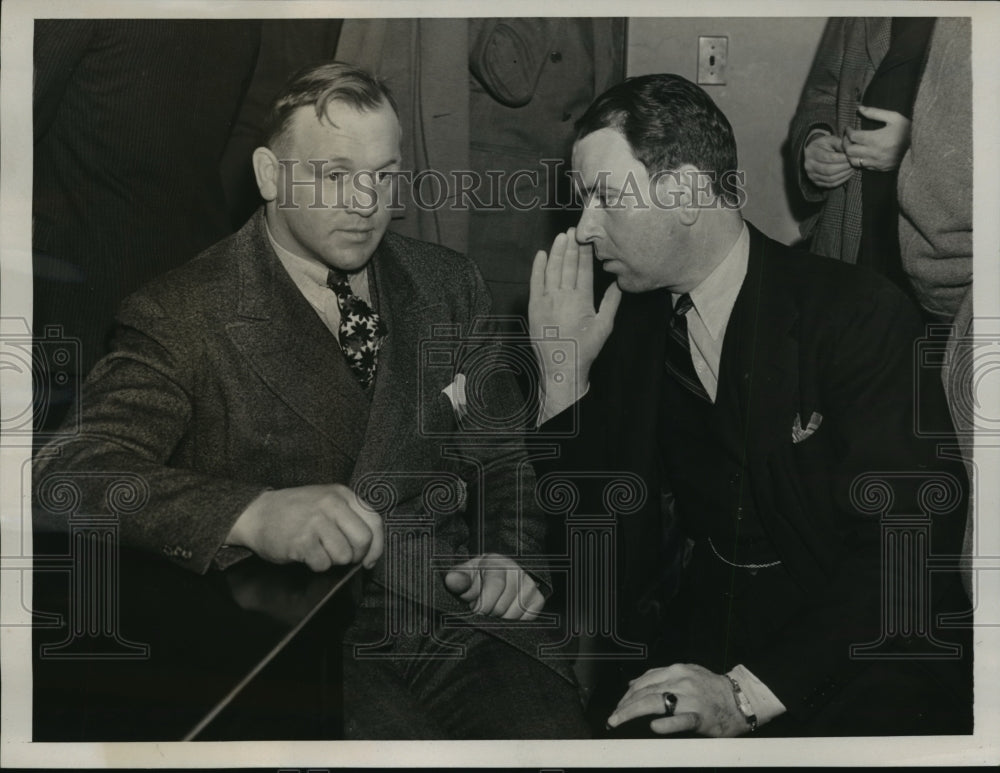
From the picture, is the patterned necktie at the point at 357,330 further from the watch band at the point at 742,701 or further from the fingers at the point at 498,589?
the watch band at the point at 742,701

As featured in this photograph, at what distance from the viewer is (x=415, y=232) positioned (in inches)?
90.6

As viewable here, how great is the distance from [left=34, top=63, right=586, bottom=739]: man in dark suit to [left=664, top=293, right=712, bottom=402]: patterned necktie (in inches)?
13.7

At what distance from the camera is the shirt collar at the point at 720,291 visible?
2303 millimetres

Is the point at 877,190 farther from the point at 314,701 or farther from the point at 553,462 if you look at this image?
the point at 314,701

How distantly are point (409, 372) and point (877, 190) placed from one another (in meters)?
1.01

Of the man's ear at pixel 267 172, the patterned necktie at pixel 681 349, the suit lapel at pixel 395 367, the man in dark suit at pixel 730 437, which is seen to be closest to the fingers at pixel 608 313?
the man in dark suit at pixel 730 437

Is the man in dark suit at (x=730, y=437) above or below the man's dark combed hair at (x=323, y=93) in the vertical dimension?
below

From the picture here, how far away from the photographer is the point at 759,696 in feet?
7.50

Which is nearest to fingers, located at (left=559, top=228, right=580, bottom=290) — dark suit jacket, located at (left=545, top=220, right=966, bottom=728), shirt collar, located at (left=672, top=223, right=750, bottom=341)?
dark suit jacket, located at (left=545, top=220, right=966, bottom=728)

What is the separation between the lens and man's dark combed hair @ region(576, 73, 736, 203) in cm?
227

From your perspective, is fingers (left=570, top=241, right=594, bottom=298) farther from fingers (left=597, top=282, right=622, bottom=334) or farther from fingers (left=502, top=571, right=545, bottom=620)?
fingers (left=502, top=571, right=545, bottom=620)

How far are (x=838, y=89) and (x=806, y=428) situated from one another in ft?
2.24

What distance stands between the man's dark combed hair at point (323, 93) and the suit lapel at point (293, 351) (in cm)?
24

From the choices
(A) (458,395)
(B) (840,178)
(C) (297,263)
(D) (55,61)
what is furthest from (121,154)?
(B) (840,178)
